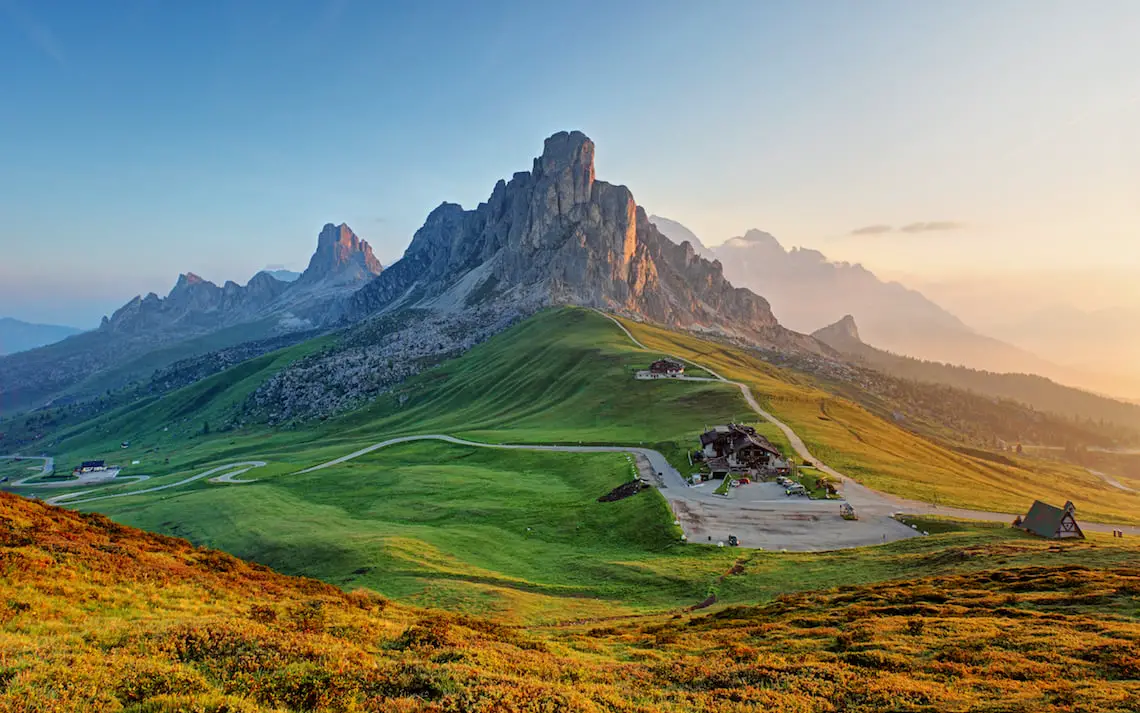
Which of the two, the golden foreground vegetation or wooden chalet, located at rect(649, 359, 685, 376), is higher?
wooden chalet, located at rect(649, 359, 685, 376)

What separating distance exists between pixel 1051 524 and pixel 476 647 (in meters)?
64.3

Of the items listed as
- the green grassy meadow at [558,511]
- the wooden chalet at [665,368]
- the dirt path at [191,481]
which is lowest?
the dirt path at [191,481]

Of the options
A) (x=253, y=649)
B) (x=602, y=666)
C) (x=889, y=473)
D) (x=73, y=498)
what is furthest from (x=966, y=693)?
(x=73, y=498)

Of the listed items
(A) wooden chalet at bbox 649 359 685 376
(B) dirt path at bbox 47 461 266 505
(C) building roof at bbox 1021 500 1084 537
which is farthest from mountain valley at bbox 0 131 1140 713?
(A) wooden chalet at bbox 649 359 685 376

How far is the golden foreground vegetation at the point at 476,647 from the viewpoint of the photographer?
16.0 metres

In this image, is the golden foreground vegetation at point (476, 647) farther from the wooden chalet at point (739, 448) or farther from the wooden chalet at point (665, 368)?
the wooden chalet at point (665, 368)

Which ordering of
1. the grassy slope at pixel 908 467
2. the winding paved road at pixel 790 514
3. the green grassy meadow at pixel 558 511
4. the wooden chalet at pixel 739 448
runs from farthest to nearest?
1. the wooden chalet at pixel 739 448
2. the grassy slope at pixel 908 467
3. the winding paved road at pixel 790 514
4. the green grassy meadow at pixel 558 511

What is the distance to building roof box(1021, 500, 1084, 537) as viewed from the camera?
181 feet

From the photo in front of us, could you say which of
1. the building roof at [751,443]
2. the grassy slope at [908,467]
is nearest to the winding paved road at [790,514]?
the grassy slope at [908,467]

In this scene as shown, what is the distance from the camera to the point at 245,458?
520 ft

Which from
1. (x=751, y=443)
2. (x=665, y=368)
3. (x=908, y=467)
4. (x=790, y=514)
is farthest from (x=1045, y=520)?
(x=665, y=368)

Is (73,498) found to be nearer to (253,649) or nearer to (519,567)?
(519,567)

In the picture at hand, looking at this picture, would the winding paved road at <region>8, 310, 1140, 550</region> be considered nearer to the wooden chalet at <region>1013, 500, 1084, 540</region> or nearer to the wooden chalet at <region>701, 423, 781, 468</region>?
the wooden chalet at <region>701, 423, 781, 468</region>

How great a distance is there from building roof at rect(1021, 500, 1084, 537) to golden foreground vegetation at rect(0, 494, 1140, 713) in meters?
23.3
